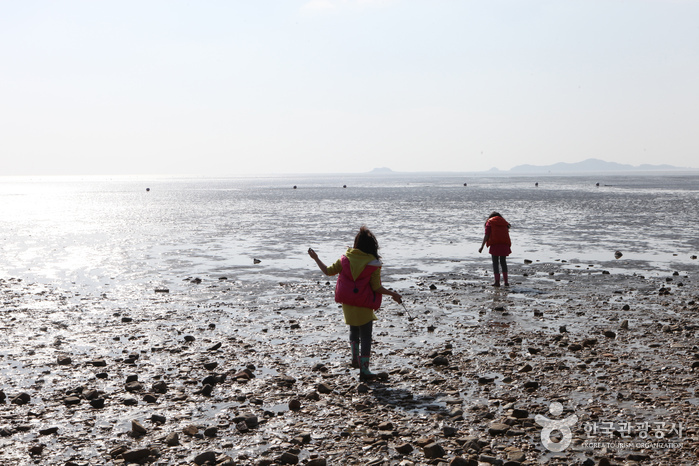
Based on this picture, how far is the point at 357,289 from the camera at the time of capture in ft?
30.5

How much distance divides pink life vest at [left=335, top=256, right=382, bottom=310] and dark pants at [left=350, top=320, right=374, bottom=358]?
331mm

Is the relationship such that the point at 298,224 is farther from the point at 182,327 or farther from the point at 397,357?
the point at 397,357

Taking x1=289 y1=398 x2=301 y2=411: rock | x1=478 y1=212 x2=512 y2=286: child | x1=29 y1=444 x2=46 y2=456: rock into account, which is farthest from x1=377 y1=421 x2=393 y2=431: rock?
x1=478 y1=212 x2=512 y2=286: child

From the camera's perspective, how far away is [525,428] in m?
7.12

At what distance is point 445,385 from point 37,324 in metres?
9.18

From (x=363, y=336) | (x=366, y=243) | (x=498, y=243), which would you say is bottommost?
(x=363, y=336)

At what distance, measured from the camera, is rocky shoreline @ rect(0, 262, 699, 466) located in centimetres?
Result: 668

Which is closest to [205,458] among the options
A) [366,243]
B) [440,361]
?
[366,243]

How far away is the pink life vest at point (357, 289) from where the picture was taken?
930cm

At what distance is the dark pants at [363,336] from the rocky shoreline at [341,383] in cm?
48

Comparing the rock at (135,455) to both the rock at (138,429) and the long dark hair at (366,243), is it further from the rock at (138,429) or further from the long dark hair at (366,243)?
the long dark hair at (366,243)

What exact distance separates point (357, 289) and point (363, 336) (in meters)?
0.74

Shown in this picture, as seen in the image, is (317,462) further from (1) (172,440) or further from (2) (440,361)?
(2) (440,361)

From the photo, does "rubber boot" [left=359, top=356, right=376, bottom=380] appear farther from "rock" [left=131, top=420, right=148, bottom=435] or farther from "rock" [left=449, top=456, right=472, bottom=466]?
"rock" [left=131, top=420, right=148, bottom=435]
